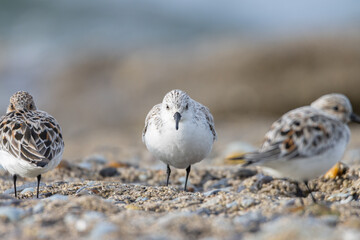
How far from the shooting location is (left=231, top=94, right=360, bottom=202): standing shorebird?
4.31m

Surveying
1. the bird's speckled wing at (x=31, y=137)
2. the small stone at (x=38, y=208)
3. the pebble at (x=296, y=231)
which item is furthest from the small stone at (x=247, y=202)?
the bird's speckled wing at (x=31, y=137)

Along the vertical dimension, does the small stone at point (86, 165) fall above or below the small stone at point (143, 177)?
above

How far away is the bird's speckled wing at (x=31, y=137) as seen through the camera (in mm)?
5085

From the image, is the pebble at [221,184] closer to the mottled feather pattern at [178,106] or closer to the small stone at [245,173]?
the small stone at [245,173]

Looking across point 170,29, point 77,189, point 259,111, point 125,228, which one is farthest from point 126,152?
point 170,29

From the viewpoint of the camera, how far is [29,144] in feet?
16.9

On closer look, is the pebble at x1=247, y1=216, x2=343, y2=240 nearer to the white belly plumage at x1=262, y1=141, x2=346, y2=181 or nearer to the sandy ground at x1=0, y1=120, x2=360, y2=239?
the sandy ground at x1=0, y1=120, x2=360, y2=239

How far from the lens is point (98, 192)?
5.34 meters

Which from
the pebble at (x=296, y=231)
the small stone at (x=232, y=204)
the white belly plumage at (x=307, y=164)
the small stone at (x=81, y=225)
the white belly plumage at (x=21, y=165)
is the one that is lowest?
the small stone at (x=232, y=204)

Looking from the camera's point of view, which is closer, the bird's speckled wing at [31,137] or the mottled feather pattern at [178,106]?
the bird's speckled wing at [31,137]

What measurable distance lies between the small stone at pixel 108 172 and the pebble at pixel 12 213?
10.3 feet

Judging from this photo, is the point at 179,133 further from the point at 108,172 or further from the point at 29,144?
the point at 108,172

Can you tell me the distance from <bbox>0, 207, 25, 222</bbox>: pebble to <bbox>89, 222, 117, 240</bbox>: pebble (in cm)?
71

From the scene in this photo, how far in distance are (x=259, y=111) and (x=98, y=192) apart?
9.53 m
